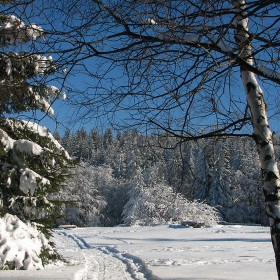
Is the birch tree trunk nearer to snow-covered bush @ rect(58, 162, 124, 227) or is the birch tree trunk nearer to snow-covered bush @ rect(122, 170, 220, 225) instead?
snow-covered bush @ rect(122, 170, 220, 225)

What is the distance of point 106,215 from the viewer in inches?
1608

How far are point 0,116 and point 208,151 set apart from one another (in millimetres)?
4385

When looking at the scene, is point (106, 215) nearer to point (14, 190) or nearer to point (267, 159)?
point (14, 190)

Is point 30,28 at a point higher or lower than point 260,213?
higher

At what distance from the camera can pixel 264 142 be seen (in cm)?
299

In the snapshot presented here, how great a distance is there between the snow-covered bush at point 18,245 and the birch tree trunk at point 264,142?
16.9 ft

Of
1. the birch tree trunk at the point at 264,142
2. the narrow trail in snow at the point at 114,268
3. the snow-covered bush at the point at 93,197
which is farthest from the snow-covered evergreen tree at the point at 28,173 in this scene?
the snow-covered bush at the point at 93,197

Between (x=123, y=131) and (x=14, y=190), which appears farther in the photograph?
(x=14, y=190)

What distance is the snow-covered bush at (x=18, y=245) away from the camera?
20.1 ft

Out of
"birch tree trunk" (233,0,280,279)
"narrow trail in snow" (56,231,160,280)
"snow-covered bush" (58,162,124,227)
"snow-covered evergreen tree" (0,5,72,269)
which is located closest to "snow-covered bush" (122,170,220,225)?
"snow-covered bush" (58,162,124,227)

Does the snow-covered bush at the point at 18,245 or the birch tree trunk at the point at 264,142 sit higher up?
the birch tree trunk at the point at 264,142

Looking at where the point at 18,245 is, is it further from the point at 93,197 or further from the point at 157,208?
the point at 93,197

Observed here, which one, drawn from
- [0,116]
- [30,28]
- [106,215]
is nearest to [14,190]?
[0,116]

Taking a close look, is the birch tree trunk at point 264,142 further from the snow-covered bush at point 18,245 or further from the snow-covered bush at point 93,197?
the snow-covered bush at point 93,197
